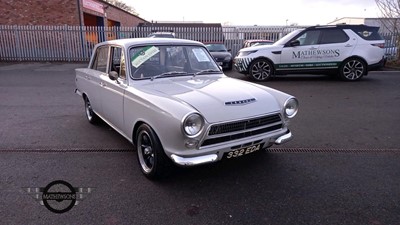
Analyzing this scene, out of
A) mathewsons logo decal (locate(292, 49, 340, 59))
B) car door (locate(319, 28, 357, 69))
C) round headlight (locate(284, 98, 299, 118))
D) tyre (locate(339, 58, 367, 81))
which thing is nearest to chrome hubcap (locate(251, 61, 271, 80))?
mathewsons logo decal (locate(292, 49, 340, 59))

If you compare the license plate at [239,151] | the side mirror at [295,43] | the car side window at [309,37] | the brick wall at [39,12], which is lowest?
the license plate at [239,151]

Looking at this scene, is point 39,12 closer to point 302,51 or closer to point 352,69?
point 302,51

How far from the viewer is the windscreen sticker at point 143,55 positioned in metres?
3.99

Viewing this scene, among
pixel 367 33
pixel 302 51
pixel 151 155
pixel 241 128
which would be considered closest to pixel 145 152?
pixel 151 155

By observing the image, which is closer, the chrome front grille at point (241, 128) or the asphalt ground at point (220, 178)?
the asphalt ground at point (220, 178)

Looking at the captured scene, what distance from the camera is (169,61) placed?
4.24m

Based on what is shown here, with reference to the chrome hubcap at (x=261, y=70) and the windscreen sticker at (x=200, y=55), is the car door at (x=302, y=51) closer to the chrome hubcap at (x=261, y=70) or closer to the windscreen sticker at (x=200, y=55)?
the chrome hubcap at (x=261, y=70)

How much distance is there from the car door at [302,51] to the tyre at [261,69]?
1.73 ft

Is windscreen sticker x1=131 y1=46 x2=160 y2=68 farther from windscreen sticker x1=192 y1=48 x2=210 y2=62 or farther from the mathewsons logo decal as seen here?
the mathewsons logo decal

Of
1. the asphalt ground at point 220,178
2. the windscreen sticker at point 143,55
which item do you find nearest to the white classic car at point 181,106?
the windscreen sticker at point 143,55

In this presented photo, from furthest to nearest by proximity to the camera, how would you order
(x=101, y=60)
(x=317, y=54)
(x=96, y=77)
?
(x=317, y=54), (x=101, y=60), (x=96, y=77)

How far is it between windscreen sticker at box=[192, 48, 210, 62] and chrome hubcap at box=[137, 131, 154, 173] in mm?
1645

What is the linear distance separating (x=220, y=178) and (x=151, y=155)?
2.86ft

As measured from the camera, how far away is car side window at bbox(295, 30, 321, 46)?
32.7 ft
